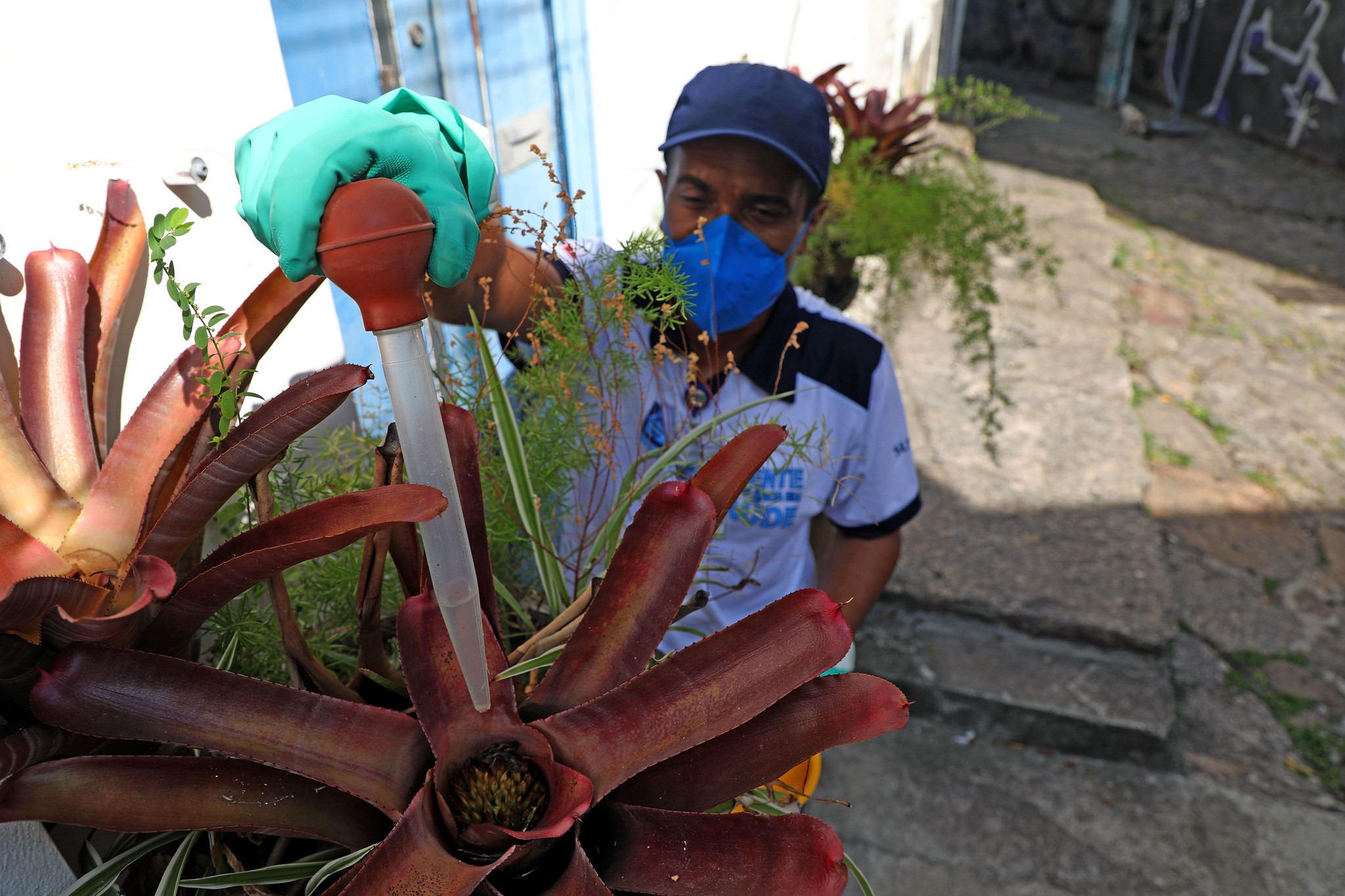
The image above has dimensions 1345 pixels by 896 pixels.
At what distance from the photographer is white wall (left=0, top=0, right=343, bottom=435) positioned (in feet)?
2.39

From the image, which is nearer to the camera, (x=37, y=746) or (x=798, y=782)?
(x=37, y=746)

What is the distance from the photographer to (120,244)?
0.75 metres

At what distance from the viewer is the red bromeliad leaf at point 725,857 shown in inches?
22.9

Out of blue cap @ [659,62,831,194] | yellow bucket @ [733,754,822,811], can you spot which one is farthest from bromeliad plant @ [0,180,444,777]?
blue cap @ [659,62,831,194]

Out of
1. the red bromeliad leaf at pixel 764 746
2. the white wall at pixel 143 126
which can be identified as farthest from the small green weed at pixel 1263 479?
the white wall at pixel 143 126

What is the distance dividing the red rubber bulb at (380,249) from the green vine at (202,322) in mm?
119

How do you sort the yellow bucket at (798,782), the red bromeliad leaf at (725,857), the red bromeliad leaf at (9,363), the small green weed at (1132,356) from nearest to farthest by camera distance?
the red bromeliad leaf at (725,857)
the red bromeliad leaf at (9,363)
the yellow bucket at (798,782)
the small green weed at (1132,356)

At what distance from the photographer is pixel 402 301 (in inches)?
18.9

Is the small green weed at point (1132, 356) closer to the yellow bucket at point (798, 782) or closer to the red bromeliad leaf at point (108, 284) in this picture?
the yellow bucket at point (798, 782)

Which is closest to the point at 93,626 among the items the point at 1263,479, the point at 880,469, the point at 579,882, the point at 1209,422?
the point at 579,882

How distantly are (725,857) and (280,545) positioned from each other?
1.23 ft

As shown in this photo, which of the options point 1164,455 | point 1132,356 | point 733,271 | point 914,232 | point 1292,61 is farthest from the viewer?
point 1292,61

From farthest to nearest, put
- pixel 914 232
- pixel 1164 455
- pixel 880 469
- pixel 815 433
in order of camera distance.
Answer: pixel 1164 455, pixel 914 232, pixel 880 469, pixel 815 433

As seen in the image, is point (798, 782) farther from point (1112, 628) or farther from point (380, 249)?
point (1112, 628)
